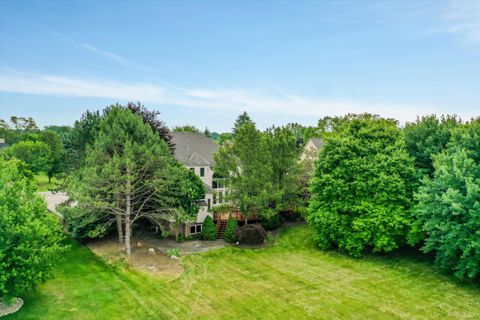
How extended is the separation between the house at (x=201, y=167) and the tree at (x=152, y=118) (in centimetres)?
495

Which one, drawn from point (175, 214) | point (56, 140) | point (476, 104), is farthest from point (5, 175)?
point (56, 140)

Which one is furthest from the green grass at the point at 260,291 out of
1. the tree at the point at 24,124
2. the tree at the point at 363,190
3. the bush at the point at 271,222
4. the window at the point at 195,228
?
the tree at the point at 24,124

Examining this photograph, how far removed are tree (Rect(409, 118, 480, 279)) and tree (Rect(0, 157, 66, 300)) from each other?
20042mm

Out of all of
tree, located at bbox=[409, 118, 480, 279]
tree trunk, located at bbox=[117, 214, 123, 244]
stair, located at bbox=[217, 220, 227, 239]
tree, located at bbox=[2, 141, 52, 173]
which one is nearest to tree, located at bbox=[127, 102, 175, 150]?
tree trunk, located at bbox=[117, 214, 123, 244]

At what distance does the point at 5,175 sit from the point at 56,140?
2645 inches

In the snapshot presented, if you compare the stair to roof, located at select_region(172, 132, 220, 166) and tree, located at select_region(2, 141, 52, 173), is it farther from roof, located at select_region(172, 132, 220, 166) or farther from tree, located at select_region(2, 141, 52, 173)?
tree, located at select_region(2, 141, 52, 173)

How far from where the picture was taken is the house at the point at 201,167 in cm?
2694

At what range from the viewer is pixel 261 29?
91.1 ft

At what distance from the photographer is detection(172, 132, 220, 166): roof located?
30562 mm

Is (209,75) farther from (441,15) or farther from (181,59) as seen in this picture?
(441,15)

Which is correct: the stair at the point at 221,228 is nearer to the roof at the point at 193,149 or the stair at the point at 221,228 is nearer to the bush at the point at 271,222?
the bush at the point at 271,222

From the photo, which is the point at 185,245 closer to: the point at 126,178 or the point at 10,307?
the point at 126,178

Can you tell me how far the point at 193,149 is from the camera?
1309 inches

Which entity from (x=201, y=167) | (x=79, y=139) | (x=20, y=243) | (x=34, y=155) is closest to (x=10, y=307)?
(x=20, y=243)
